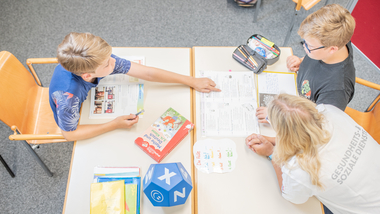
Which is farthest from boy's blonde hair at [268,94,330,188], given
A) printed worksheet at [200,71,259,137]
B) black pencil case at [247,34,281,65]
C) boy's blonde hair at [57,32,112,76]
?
boy's blonde hair at [57,32,112,76]

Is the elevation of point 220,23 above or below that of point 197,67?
below

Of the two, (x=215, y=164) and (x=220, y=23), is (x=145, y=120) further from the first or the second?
(x=220, y=23)

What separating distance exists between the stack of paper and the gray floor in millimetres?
1364

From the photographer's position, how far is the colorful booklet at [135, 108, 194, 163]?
1063mm

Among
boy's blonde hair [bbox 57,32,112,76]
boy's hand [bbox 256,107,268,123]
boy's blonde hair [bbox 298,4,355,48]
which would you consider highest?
boy's blonde hair [bbox 298,4,355,48]

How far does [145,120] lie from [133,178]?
0.92ft

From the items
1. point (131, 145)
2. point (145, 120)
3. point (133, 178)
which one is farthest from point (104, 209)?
point (145, 120)

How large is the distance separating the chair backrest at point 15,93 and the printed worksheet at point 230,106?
920mm

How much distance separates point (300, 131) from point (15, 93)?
1.31 meters

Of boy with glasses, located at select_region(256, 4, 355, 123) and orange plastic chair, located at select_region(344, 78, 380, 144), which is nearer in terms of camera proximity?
boy with glasses, located at select_region(256, 4, 355, 123)

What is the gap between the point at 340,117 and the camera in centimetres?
95

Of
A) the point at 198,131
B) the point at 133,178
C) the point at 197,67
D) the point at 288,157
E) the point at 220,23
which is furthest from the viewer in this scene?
the point at 220,23

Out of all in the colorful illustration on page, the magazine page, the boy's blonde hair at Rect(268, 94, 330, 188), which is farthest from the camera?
the magazine page

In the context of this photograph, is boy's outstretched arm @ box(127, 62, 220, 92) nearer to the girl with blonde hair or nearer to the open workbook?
the open workbook
